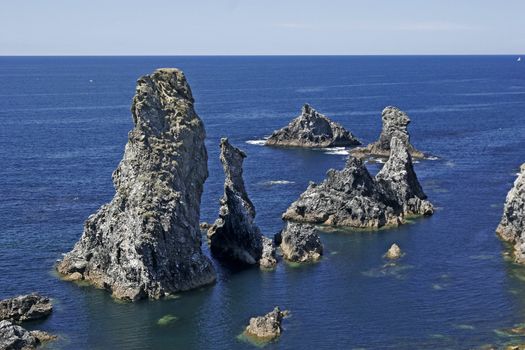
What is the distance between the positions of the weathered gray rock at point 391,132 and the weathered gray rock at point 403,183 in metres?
36.0

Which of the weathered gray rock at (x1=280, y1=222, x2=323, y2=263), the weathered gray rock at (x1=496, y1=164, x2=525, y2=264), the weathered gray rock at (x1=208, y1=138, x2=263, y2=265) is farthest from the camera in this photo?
the weathered gray rock at (x1=496, y1=164, x2=525, y2=264)

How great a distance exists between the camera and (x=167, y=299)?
298ft

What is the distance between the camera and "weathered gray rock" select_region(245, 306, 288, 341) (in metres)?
79.6

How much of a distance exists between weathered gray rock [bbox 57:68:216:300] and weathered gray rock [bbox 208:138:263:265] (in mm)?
6724

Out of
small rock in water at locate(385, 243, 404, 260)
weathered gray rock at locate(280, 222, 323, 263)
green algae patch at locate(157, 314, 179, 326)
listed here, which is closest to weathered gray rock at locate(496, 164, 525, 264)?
small rock in water at locate(385, 243, 404, 260)

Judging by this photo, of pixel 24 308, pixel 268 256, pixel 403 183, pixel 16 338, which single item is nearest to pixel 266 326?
pixel 268 256

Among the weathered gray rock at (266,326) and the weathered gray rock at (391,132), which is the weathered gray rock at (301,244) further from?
the weathered gray rock at (391,132)

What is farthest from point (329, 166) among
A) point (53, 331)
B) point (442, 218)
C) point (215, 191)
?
point (53, 331)

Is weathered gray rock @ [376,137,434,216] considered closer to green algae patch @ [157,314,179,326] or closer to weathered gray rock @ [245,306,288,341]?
weathered gray rock @ [245,306,288,341]

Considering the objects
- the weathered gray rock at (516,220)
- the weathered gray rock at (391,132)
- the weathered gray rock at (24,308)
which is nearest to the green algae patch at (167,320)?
the weathered gray rock at (24,308)

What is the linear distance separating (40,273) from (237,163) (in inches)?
1269

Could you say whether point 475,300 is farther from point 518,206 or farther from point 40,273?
point 40,273

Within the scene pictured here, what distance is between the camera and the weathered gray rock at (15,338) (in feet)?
247

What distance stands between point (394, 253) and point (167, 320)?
124ft
